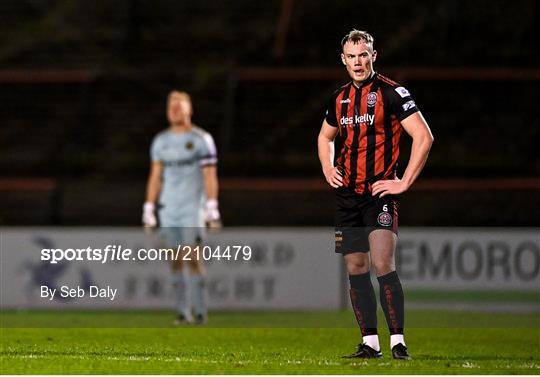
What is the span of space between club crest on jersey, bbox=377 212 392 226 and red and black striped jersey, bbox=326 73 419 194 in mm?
155

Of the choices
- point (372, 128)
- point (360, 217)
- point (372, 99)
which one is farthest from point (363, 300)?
point (372, 99)

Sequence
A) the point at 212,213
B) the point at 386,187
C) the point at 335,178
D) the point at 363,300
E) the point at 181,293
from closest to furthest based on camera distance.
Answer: the point at 386,187, the point at 335,178, the point at 363,300, the point at 181,293, the point at 212,213

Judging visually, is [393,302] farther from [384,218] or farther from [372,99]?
[372,99]

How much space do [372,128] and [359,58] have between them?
1.21 ft

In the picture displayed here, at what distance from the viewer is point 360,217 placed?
21.8 feet

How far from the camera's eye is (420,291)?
12.9m

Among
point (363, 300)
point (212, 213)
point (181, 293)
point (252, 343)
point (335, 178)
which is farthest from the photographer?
point (212, 213)

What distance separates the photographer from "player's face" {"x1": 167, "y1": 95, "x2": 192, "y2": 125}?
10.6 meters

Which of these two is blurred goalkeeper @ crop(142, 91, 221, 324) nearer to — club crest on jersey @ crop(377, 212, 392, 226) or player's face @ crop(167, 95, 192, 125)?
player's face @ crop(167, 95, 192, 125)

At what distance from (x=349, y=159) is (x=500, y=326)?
450 centimetres

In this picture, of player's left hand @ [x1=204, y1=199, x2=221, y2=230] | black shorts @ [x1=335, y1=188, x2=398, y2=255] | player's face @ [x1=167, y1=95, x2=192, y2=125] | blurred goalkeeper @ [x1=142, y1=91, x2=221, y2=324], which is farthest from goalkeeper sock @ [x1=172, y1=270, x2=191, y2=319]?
black shorts @ [x1=335, y1=188, x2=398, y2=255]

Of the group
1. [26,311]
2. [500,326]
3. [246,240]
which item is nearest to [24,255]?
[26,311]

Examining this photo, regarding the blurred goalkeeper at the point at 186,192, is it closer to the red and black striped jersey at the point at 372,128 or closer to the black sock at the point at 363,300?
the black sock at the point at 363,300

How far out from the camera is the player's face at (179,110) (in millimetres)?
10609
